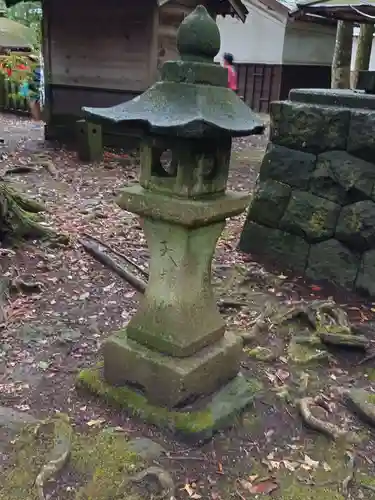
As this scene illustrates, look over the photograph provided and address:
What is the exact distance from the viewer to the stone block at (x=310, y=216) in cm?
491

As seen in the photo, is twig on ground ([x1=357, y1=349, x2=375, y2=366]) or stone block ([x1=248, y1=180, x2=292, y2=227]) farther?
stone block ([x1=248, y1=180, x2=292, y2=227])

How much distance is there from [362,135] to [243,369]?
239 cm

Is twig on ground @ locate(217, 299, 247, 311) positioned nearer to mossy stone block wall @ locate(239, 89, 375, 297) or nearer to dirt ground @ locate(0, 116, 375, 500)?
dirt ground @ locate(0, 116, 375, 500)

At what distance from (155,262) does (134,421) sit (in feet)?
2.89

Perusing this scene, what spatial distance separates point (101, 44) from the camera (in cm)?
941

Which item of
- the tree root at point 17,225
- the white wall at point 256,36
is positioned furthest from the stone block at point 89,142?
the white wall at point 256,36

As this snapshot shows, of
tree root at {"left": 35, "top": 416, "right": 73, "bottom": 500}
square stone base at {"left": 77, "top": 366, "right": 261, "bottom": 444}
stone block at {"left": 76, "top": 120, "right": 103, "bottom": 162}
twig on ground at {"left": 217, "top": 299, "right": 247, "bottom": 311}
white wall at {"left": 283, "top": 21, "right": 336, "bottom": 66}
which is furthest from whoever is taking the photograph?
white wall at {"left": 283, "top": 21, "right": 336, "bottom": 66}

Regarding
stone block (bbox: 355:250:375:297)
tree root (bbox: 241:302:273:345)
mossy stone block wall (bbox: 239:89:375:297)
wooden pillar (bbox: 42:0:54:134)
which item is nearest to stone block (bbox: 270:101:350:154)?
mossy stone block wall (bbox: 239:89:375:297)

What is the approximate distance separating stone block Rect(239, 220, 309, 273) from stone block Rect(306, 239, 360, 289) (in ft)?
0.36

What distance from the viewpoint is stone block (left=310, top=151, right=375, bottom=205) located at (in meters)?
4.67

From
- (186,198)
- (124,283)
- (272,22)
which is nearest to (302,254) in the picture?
(124,283)

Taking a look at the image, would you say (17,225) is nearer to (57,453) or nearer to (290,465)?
(57,453)

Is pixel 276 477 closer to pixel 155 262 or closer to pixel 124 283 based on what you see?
pixel 155 262

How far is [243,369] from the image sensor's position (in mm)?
3539
